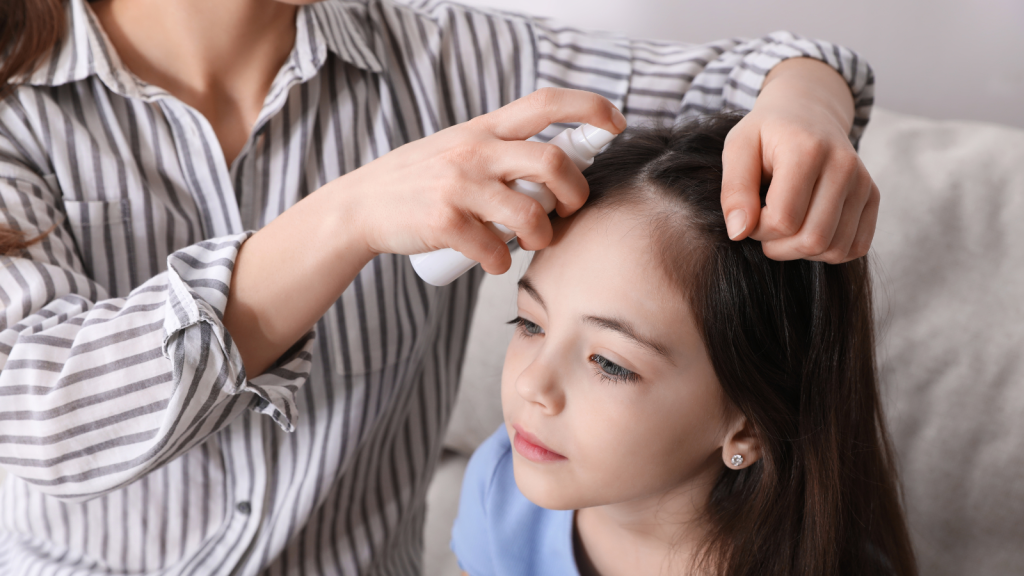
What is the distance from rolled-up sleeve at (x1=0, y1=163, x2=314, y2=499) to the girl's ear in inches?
16.3

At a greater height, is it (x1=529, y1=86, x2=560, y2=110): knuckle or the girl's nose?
(x1=529, y1=86, x2=560, y2=110): knuckle

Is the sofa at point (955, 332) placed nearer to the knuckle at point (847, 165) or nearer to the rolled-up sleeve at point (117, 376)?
the knuckle at point (847, 165)

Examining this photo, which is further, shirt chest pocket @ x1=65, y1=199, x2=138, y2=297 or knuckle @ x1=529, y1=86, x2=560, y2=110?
shirt chest pocket @ x1=65, y1=199, x2=138, y2=297

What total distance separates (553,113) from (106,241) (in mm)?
537

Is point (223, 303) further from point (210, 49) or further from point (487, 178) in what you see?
point (210, 49)

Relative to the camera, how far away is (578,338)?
2.07 ft

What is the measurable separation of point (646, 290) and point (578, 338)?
73 mm

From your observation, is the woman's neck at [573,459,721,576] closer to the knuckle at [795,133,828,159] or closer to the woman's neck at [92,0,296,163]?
the knuckle at [795,133,828,159]

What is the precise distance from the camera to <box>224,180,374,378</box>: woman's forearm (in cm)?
60

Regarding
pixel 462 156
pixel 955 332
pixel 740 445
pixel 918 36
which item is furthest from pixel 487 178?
pixel 918 36

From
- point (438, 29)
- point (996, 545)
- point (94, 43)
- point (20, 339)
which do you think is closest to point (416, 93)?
point (438, 29)

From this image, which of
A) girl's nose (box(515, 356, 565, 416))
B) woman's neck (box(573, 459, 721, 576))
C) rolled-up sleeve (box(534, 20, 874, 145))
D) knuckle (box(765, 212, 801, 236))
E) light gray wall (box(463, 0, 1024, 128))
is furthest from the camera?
light gray wall (box(463, 0, 1024, 128))

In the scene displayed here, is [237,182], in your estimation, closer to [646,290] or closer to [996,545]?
[646,290]

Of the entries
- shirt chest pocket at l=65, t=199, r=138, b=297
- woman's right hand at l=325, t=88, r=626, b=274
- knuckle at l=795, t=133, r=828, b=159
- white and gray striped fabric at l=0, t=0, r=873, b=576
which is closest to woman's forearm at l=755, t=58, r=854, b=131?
white and gray striped fabric at l=0, t=0, r=873, b=576
